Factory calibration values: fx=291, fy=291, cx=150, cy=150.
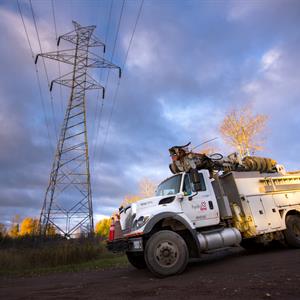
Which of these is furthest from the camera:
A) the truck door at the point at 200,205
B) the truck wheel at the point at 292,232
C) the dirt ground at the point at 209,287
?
the truck wheel at the point at 292,232

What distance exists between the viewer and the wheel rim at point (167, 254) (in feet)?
24.4

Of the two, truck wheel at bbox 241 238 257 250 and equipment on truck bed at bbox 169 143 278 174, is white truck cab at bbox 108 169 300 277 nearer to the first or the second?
truck wheel at bbox 241 238 257 250

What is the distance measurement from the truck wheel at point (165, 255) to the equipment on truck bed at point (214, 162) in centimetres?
246

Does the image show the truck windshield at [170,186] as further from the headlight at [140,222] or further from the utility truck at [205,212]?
the headlight at [140,222]

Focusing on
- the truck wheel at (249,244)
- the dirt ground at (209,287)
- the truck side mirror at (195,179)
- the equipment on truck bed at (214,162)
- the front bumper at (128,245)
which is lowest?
the dirt ground at (209,287)

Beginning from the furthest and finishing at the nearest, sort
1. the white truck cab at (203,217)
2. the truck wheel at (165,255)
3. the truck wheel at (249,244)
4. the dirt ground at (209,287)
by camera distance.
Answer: the truck wheel at (249,244) < the white truck cab at (203,217) < the truck wheel at (165,255) < the dirt ground at (209,287)

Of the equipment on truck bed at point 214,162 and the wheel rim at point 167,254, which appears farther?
the equipment on truck bed at point 214,162

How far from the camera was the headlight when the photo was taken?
7.74 metres

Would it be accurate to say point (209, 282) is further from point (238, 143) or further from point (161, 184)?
point (238, 143)

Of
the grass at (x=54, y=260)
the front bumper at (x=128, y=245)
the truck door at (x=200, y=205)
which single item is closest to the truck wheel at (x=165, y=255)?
the front bumper at (x=128, y=245)

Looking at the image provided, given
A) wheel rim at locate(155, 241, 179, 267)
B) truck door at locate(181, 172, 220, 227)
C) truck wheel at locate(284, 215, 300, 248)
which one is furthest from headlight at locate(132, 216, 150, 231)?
truck wheel at locate(284, 215, 300, 248)

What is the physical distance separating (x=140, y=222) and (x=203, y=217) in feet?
6.72

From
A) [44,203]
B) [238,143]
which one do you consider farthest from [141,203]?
[238,143]

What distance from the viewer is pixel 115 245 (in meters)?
7.72
